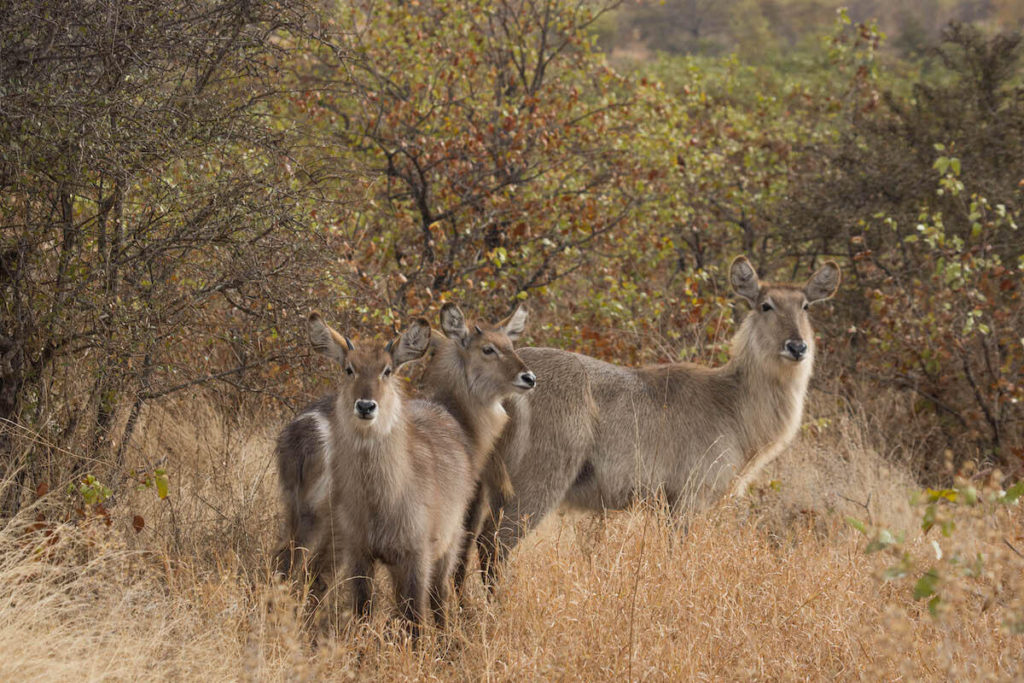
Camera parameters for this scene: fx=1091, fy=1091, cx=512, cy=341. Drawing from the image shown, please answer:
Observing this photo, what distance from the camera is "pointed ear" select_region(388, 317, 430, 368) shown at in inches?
210

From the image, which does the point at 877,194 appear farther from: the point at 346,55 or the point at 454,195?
the point at 346,55

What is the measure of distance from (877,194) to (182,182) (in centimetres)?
681

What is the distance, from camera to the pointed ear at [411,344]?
5.34m

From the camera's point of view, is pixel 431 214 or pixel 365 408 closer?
pixel 365 408

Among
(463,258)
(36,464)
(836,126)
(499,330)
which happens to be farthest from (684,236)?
(36,464)

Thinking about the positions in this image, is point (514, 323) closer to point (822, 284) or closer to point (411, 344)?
point (411, 344)

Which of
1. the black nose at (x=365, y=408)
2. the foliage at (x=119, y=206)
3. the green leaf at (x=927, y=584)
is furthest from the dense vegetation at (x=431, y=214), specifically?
the green leaf at (x=927, y=584)

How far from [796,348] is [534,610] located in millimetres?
2524

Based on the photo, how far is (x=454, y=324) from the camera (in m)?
6.13

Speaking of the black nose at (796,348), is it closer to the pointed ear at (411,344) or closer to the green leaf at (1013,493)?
the pointed ear at (411,344)

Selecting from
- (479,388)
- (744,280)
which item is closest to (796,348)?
(744,280)

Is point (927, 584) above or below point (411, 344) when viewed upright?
below

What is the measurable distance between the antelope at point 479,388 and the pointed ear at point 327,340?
2.86 feet

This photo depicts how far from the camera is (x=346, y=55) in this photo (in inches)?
239
